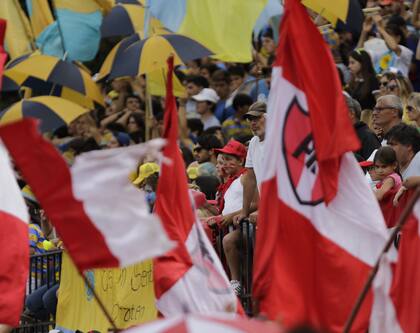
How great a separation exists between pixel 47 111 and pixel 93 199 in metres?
8.98

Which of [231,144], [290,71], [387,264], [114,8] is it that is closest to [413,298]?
[387,264]

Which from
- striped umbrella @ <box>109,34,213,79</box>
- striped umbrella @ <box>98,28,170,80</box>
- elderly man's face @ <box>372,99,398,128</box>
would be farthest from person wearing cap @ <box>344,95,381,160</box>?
striped umbrella @ <box>98,28,170,80</box>

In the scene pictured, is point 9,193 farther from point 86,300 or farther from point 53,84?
point 53,84

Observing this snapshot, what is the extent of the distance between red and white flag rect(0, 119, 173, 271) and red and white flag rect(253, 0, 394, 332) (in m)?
1.25

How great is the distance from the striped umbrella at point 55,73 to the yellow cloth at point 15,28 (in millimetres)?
1775

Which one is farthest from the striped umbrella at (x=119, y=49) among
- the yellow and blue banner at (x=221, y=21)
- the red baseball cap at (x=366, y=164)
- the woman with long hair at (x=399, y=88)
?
the red baseball cap at (x=366, y=164)

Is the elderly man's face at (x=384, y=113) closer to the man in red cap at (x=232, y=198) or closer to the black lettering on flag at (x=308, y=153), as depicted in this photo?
the man in red cap at (x=232, y=198)

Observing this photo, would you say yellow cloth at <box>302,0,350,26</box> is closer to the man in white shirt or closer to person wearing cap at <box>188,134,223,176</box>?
person wearing cap at <box>188,134,223,176</box>

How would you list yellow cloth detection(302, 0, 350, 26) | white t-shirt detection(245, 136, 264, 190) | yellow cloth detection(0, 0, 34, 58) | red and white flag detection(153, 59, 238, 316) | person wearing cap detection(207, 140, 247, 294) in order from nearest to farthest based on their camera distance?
1. red and white flag detection(153, 59, 238, 316)
2. white t-shirt detection(245, 136, 264, 190)
3. person wearing cap detection(207, 140, 247, 294)
4. yellow cloth detection(302, 0, 350, 26)
5. yellow cloth detection(0, 0, 34, 58)

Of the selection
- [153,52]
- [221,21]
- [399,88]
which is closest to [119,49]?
[153,52]

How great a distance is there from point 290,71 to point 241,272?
3.43 m

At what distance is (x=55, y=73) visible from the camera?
18109 millimetres

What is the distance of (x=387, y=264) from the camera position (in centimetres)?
990

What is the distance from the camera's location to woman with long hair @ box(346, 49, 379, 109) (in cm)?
1585
